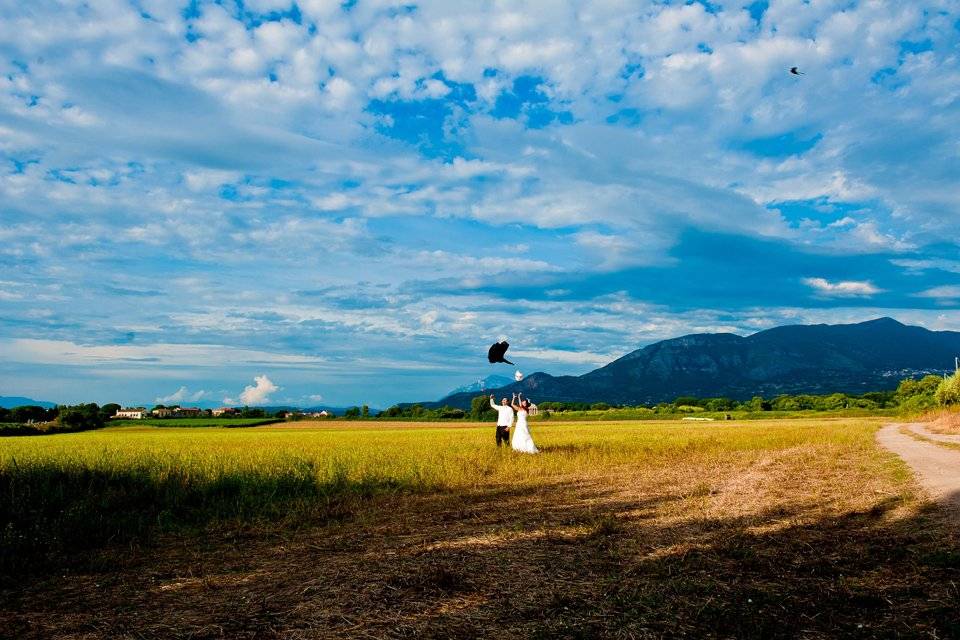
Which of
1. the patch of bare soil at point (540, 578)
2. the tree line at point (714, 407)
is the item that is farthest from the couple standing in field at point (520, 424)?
the tree line at point (714, 407)

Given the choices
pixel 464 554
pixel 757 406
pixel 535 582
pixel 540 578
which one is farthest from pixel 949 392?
pixel 535 582

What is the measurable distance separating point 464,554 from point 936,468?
15.7 meters

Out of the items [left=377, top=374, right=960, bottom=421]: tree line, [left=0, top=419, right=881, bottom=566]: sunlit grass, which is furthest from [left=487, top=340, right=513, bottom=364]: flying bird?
[left=377, top=374, right=960, bottom=421]: tree line

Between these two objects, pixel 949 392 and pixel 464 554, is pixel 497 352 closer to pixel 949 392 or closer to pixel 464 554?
pixel 464 554

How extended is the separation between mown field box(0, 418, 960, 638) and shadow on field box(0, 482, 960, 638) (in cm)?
4

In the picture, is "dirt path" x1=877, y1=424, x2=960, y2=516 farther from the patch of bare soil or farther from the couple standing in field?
the couple standing in field

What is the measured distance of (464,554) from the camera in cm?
877

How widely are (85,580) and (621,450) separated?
21.2m

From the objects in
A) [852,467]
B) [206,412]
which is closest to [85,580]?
[852,467]

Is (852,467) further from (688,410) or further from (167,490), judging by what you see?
(688,410)

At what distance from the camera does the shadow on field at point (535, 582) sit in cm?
603

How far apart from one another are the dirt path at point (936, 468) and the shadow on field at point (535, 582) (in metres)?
1.73

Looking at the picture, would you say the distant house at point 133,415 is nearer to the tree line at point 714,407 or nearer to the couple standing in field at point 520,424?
the tree line at point 714,407

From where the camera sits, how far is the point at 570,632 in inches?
227
